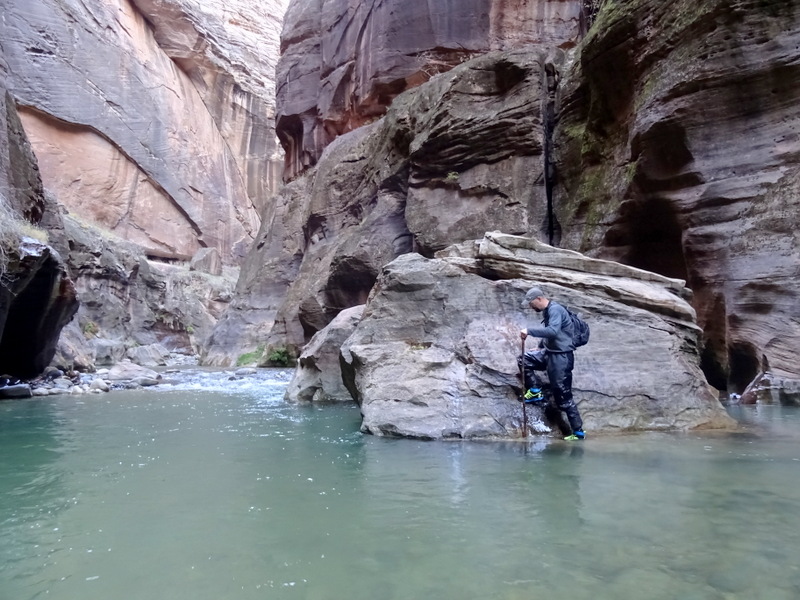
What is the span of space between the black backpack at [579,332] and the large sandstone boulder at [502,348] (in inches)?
21.5

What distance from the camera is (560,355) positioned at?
6426 millimetres

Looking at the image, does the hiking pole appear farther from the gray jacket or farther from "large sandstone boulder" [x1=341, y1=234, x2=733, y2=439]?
the gray jacket

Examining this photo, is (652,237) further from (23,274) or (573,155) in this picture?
Answer: (23,274)

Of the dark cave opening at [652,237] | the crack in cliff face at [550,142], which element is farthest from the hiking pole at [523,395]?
the crack in cliff face at [550,142]

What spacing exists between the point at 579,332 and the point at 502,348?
1.01 meters

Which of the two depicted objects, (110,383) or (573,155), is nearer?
(573,155)

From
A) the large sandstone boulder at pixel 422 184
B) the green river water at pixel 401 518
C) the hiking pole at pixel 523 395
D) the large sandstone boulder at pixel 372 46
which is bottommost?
the green river water at pixel 401 518

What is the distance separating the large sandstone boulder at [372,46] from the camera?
70.4 ft

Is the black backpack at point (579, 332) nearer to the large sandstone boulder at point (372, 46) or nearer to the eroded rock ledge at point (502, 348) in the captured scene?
the eroded rock ledge at point (502, 348)

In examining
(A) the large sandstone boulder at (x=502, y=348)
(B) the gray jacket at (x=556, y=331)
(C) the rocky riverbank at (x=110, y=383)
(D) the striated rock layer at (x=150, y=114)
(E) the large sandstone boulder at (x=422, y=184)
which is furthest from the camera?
(D) the striated rock layer at (x=150, y=114)

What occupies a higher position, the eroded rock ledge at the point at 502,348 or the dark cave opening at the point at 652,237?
the dark cave opening at the point at 652,237

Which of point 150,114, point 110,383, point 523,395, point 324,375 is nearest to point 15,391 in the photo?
point 110,383

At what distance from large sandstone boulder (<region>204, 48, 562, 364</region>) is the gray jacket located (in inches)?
341

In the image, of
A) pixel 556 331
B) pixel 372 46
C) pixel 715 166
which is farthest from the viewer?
pixel 372 46
